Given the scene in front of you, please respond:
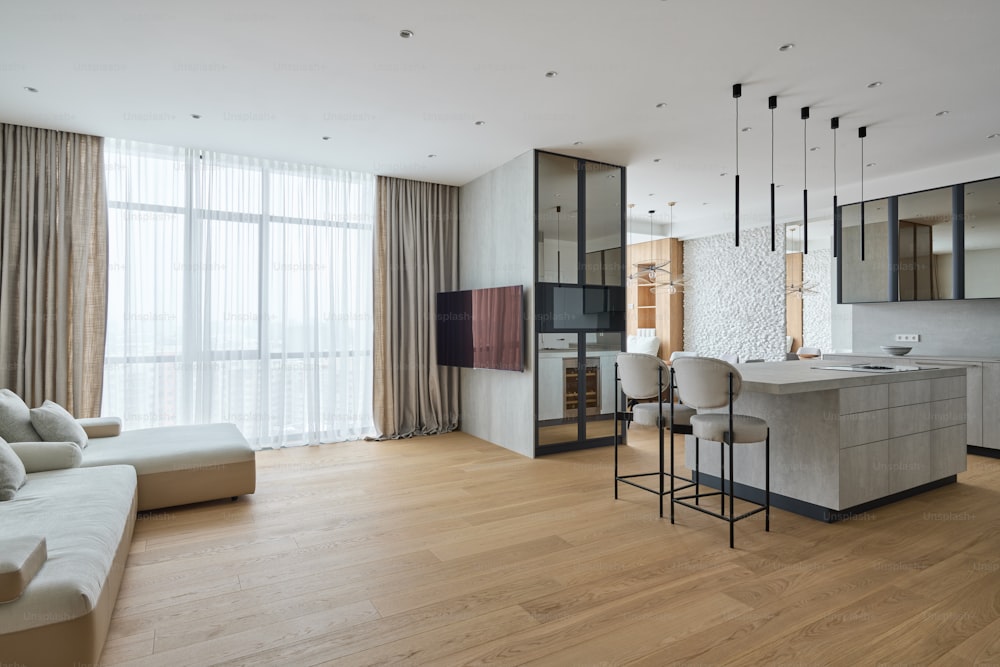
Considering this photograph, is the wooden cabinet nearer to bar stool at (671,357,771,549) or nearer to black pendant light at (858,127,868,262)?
black pendant light at (858,127,868,262)

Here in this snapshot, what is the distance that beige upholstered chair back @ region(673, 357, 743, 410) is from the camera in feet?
9.12

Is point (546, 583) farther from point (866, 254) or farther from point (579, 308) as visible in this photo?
point (866, 254)

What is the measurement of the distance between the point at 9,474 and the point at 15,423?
0.85 meters

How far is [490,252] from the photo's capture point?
18.3ft

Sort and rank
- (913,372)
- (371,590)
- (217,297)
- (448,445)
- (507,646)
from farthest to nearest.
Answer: (448,445), (217,297), (913,372), (371,590), (507,646)

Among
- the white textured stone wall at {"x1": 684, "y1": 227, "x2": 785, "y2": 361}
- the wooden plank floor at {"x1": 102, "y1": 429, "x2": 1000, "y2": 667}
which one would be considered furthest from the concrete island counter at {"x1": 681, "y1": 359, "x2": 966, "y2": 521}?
the white textured stone wall at {"x1": 684, "y1": 227, "x2": 785, "y2": 361}

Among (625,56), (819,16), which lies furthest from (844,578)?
(625,56)

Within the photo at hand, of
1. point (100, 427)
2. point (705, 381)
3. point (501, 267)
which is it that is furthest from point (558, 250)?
point (100, 427)

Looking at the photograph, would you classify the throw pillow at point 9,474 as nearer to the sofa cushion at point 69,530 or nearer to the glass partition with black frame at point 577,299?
the sofa cushion at point 69,530

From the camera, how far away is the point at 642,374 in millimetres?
3201

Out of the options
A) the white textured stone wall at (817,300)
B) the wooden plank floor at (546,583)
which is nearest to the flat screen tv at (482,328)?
the wooden plank floor at (546,583)

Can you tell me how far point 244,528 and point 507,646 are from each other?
1944 millimetres

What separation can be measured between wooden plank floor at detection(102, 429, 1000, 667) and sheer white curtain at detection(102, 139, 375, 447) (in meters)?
1.66

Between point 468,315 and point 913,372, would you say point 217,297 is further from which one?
point 913,372
